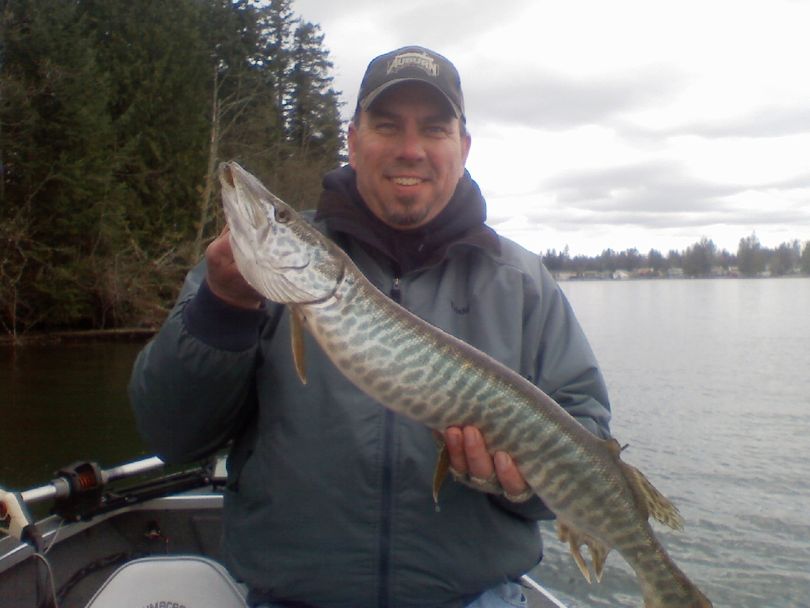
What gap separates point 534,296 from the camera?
2.84m

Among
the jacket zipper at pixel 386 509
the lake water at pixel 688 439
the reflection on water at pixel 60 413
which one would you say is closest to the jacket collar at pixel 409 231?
the jacket zipper at pixel 386 509

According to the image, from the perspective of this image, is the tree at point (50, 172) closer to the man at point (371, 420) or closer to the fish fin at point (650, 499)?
the man at point (371, 420)

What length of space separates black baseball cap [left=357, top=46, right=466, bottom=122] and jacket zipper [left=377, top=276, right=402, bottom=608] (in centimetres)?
116

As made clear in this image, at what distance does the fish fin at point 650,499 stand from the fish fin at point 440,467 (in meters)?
0.56

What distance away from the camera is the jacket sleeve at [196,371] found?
8.23 ft

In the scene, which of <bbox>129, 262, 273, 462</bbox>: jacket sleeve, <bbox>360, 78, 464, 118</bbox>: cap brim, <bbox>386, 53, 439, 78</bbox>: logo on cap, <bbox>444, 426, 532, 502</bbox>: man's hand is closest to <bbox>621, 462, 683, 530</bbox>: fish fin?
<bbox>444, 426, 532, 502</bbox>: man's hand

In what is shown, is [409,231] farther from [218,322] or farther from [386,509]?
[386,509]

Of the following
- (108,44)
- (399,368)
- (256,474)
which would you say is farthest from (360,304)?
(108,44)

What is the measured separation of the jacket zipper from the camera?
97.9 inches

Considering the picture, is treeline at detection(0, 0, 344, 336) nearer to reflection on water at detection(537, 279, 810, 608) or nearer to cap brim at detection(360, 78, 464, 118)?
reflection on water at detection(537, 279, 810, 608)

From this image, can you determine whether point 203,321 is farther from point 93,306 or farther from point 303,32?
point 303,32

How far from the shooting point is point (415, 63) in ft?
9.97

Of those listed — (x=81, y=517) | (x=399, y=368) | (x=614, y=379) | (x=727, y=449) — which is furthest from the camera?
(x=614, y=379)

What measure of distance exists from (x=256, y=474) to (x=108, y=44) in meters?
38.2
